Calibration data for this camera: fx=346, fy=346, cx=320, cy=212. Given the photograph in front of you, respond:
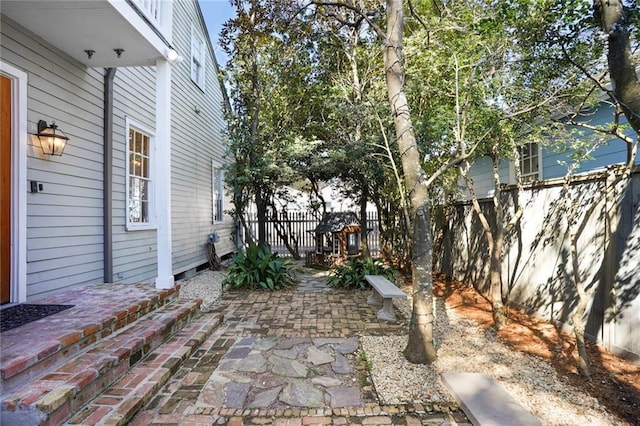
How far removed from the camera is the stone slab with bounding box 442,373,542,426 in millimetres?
2277

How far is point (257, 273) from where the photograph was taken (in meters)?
6.46

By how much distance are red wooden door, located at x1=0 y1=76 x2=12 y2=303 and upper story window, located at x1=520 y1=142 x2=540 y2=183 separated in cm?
888

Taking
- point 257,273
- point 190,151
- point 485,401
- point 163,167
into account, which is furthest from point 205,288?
point 485,401

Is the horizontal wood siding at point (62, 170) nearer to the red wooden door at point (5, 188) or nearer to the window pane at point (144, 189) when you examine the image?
the red wooden door at point (5, 188)

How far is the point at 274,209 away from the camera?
10500 mm

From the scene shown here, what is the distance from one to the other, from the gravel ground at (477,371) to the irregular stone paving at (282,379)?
0.56 feet

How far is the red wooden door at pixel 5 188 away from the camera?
3.31 metres

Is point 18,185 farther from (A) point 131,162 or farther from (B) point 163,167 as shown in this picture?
(A) point 131,162

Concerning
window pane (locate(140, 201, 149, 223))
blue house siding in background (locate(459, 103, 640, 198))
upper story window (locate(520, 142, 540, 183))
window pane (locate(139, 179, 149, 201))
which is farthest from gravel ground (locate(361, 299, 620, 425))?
upper story window (locate(520, 142, 540, 183))

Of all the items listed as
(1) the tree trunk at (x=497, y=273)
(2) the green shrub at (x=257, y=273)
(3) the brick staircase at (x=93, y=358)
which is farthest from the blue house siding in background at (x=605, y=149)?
(3) the brick staircase at (x=93, y=358)

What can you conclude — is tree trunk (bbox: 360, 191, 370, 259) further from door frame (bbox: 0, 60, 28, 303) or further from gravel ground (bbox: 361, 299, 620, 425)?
door frame (bbox: 0, 60, 28, 303)

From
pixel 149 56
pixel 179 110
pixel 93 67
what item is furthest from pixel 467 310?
pixel 179 110

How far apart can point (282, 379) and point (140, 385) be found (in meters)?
1.12

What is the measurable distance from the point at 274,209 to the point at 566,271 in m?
7.90
